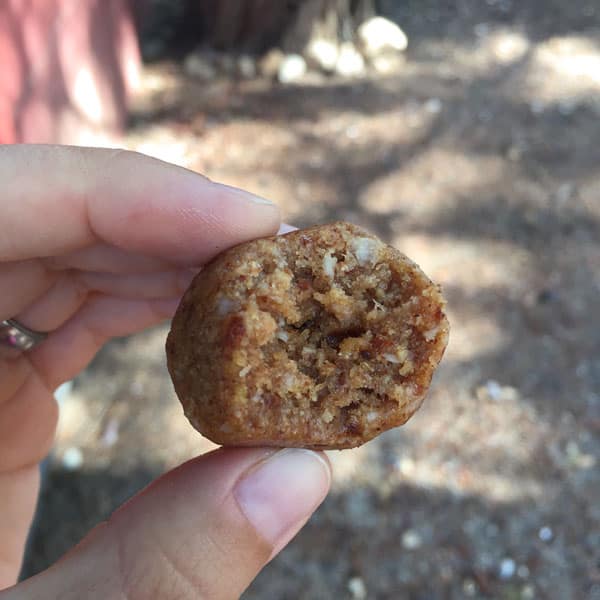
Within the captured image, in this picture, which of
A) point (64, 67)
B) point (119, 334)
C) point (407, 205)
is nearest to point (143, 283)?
point (119, 334)

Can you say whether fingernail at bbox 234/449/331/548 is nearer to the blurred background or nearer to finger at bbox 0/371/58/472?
finger at bbox 0/371/58/472

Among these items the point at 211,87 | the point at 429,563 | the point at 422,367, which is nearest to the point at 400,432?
the point at 429,563

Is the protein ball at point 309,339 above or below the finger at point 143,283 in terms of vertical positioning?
above

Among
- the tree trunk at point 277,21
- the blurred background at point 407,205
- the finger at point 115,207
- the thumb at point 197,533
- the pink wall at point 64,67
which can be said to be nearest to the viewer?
the thumb at point 197,533

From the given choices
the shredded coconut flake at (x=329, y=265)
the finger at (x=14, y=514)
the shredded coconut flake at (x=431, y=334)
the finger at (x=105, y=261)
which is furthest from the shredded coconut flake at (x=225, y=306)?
the finger at (x=14, y=514)

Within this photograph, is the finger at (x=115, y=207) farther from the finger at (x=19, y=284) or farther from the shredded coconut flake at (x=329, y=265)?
the shredded coconut flake at (x=329, y=265)
